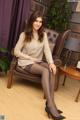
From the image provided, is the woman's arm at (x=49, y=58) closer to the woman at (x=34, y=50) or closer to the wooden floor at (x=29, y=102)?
the woman at (x=34, y=50)

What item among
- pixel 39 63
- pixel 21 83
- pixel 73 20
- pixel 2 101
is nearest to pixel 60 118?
pixel 2 101

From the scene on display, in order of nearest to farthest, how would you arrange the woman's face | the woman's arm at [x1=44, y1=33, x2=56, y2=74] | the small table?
the woman's arm at [x1=44, y1=33, x2=56, y2=74], the woman's face, the small table

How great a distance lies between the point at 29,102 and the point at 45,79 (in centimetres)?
37

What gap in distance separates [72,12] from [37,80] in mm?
2051

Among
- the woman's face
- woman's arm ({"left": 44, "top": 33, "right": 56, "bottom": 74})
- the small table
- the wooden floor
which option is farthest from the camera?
the small table

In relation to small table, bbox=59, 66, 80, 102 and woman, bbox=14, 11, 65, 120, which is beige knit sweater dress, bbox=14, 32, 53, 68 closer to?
woman, bbox=14, 11, 65, 120

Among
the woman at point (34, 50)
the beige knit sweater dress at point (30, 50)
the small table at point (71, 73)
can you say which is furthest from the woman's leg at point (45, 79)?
the small table at point (71, 73)

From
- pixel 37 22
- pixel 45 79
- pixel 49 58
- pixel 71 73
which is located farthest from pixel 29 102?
pixel 37 22

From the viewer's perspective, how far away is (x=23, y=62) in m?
3.25

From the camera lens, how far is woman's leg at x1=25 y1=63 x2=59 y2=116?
2640 millimetres

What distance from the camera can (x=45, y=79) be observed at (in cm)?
294

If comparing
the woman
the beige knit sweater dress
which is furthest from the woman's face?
the beige knit sweater dress

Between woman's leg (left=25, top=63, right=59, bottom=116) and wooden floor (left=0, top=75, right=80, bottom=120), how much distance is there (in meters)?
0.13

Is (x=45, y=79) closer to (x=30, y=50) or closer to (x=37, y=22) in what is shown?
(x=30, y=50)
